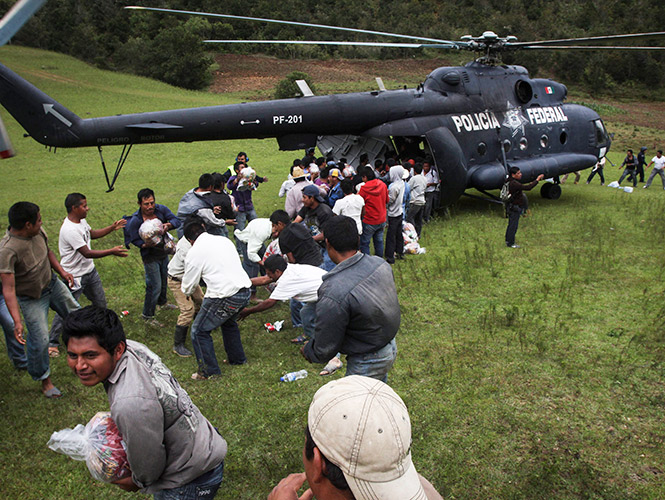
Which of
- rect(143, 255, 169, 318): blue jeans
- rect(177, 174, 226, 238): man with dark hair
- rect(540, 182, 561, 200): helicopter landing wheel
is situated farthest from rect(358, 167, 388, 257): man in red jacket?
rect(540, 182, 561, 200): helicopter landing wheel

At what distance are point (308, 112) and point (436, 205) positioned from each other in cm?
387

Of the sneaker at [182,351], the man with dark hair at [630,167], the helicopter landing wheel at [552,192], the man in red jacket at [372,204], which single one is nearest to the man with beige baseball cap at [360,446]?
the sneaker at [182,351]

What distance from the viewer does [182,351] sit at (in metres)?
6.22

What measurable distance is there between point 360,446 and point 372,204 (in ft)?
22.7

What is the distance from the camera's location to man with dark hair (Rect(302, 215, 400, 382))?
3434 millimetres

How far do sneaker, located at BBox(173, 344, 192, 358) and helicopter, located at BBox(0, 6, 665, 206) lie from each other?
4.12m

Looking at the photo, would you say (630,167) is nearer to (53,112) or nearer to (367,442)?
(53,112)

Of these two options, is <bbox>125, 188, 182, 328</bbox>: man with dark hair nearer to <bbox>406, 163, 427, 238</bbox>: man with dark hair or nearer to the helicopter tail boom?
the helicopter tail boom

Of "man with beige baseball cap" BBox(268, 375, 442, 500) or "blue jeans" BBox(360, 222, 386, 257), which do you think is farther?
"blue jeans" BBox(360, 222, 386, 257)

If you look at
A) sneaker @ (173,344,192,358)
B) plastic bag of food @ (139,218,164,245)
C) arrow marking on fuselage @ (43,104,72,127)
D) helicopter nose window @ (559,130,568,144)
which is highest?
arrow marking on fuselage @ (43,104,72,127)

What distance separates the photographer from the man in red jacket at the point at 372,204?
834cm

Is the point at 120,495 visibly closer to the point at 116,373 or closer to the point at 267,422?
the point at 267,422

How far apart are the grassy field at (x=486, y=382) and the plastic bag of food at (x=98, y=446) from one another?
1889 millimetres

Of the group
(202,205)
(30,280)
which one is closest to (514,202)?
(202,205)
